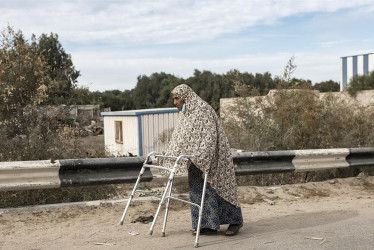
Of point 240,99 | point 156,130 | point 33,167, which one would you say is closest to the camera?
point 33,167

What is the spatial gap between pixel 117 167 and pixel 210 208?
1.96 metres

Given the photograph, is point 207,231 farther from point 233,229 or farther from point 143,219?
point 143,219

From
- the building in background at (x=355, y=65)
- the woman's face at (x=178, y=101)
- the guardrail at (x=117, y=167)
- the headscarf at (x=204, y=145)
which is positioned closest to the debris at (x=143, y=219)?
the guardrail at (x=117, y=167)

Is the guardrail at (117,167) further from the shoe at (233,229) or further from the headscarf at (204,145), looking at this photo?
the shoe at (233,229)

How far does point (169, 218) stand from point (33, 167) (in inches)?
77.1

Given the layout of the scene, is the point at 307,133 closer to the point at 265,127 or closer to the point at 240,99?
the point at 265,127

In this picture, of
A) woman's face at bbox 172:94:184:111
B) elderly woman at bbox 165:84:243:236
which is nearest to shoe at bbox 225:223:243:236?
elderly woman at bbox 165:84:243:236

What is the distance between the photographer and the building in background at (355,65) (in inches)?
1615

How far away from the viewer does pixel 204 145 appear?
20.0 feet

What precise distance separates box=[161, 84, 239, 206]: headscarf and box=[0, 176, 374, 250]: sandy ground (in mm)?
676

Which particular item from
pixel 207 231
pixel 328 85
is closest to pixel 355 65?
pixel 328 85

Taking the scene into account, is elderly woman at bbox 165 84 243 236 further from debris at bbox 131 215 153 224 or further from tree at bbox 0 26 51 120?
tree at bbox 0 26 51 120

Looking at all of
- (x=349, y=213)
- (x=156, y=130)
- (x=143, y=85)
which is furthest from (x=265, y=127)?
(x=143, y=85)

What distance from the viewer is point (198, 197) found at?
20.9 ft
